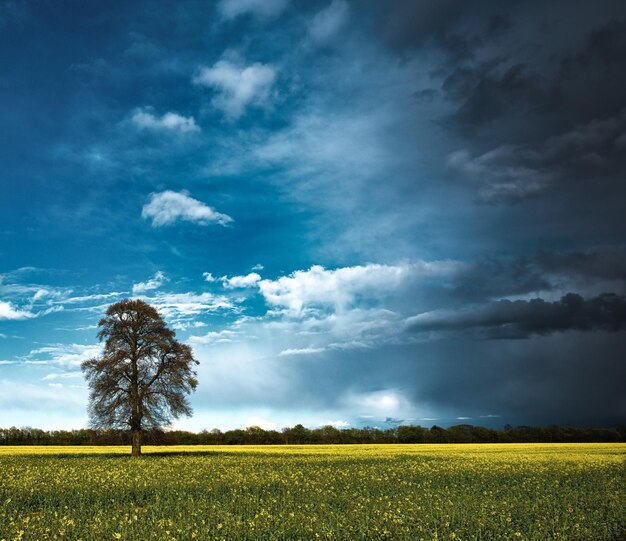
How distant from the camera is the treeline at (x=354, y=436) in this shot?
280 ft

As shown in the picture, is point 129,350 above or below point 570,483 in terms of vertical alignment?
above

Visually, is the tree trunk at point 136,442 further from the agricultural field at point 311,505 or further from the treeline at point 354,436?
the treeline at point 354,436

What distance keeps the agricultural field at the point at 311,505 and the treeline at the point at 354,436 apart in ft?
181

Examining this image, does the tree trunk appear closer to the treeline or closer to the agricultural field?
the agricultural field

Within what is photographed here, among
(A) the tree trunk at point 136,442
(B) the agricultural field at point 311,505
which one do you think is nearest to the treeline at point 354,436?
(A) the tree trunk at point 136,442

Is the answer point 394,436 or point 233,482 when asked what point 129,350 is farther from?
point 394,436

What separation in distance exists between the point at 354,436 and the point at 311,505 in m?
83.5

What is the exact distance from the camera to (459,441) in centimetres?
10325

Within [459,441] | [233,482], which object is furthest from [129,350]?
[459,441]

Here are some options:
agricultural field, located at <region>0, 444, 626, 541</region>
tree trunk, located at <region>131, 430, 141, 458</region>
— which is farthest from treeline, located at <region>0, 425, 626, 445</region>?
agricultural field, located at <region>0, 444, 626, 541</region>

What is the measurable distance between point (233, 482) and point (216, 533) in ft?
30.5

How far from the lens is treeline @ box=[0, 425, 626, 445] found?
8525cm

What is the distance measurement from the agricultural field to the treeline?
55306mm

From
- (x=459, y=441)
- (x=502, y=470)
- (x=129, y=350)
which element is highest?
(x=129, y=350)
